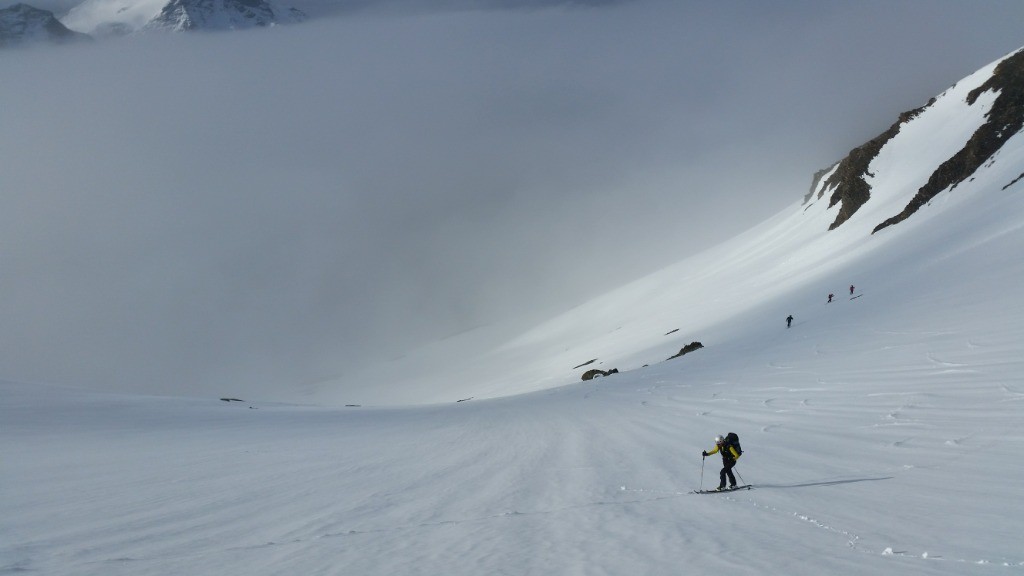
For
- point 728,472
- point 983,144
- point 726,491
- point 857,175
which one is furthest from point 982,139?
point 726,491

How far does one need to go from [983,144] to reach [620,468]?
177 ft

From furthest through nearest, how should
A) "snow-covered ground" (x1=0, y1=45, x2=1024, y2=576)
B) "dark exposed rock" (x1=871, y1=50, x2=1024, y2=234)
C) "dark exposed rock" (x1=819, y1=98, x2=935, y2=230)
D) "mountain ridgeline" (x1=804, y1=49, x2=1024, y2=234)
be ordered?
1. "dark exposed rock" (x1=819, y1=98, x2=935, y2=230)
2. "mountain ridgeline" (x1=804, y1=49, x2=1024, y2=234)
3. "dark exposed rock" (x1=871, y1=50, x2=1024, y2=234)
4. "snow-covered ground" (x1=0, y1=45, x2=1024, y2=576)

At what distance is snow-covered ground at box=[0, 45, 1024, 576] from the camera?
23.4ft

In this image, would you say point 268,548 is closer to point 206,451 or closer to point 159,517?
point 159,517

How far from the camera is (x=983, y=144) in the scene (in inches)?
1911

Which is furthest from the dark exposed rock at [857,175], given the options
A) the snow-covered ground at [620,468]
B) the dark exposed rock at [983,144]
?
the snow-covered ground at [620,468]

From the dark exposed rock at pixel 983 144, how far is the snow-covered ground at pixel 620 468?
19704 mm

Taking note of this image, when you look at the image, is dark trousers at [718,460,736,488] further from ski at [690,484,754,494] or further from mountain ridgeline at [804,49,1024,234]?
mountain ridgeline at [804,49,1024,234]

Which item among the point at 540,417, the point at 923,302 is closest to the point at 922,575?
the point at 540,417

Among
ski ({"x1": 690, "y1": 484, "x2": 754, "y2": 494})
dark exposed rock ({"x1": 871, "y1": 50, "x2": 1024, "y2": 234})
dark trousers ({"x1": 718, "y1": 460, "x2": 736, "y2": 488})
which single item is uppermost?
dark exposed rock ({"x1": 871, "y1": 50, "x2": 1024, "y2": 234})

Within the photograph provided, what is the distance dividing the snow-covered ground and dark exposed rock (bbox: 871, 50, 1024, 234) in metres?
19.7

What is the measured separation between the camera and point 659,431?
56.3ft

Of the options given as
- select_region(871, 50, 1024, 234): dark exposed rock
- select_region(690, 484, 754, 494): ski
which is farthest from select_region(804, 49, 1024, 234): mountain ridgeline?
select_region(690, 484, 754, 494): ski

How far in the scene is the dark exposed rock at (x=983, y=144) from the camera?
4788 centimetres
